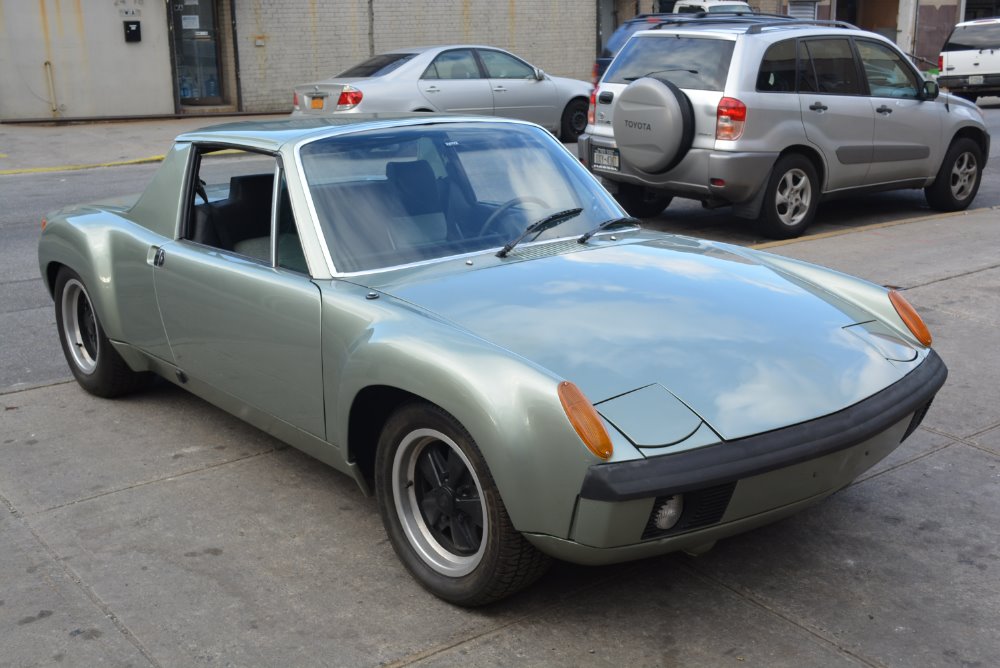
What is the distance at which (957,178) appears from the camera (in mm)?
10703

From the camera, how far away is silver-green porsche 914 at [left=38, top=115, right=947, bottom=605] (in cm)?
309

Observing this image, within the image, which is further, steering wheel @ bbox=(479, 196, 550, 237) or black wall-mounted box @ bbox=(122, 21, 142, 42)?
black wall-mounted box @ bbox=(122, 21, 142, 42)

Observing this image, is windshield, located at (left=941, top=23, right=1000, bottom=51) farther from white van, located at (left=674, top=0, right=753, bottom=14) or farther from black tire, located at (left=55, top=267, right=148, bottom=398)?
black tire, located at (left=55, top=267, right=148, bottom=398)

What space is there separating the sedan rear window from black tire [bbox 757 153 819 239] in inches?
37.0

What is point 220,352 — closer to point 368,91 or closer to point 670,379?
point 670,379

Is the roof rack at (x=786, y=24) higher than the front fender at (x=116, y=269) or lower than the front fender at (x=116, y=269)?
higher

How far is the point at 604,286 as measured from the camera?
3.82 metres

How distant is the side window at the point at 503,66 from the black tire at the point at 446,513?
13338 mm

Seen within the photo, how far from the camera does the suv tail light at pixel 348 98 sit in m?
14.8

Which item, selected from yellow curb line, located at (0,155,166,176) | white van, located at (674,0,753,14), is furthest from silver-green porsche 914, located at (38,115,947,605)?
white van, located at (674,0,753,14)

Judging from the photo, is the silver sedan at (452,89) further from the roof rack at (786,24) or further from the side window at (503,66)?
the roof rack at (786,24)

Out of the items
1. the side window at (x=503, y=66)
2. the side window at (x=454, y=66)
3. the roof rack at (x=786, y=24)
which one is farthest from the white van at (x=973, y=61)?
the roof rack at (x=786, y=24)

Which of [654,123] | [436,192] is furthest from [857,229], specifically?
[436,192]

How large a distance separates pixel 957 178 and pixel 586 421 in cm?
894
